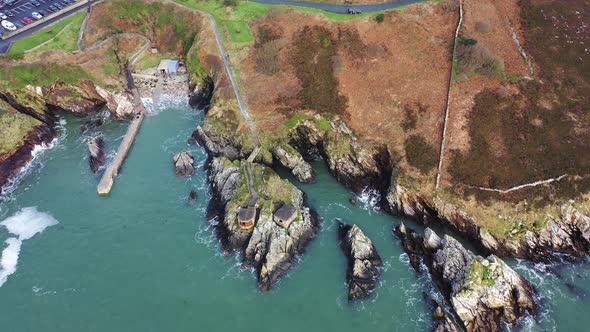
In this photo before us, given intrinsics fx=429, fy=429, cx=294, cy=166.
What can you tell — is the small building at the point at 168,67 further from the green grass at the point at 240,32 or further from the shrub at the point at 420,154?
the shrub at the point at 420,154

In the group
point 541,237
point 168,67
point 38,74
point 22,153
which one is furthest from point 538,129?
point 38,74

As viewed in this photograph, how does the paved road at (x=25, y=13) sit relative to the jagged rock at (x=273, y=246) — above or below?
above

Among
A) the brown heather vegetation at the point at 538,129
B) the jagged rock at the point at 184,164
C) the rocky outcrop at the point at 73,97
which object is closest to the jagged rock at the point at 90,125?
the rocky outcrop at the point at 73,97

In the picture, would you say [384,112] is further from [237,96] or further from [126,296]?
[126,296]

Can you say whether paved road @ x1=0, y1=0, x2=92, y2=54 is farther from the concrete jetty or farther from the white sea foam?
the white sea foam

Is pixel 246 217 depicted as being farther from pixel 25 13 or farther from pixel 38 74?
pixel 25 13

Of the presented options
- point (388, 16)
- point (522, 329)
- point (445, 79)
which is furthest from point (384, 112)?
point (522, 329)
